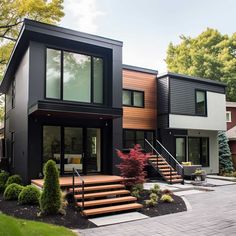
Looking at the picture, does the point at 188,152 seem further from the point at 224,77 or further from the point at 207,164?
the point at 224,77

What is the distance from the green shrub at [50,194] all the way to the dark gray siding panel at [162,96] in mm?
9181

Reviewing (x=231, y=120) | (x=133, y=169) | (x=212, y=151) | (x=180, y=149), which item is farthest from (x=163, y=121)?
(x=231, y=120)

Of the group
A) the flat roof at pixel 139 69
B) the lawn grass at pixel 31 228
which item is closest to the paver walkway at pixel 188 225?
the lawn grass at pixel 31 228

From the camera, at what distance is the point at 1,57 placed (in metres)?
19.8

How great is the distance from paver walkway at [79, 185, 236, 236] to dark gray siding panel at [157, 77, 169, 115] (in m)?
7.25

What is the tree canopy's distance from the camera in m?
17.5

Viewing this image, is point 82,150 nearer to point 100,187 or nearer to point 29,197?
point 100,187

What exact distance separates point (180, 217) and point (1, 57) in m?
17.1

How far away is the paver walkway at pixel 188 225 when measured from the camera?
6.29 m

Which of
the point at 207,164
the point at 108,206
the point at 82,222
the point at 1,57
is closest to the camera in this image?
the point at 82,222

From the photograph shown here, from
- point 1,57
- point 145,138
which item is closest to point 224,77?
point 145,138

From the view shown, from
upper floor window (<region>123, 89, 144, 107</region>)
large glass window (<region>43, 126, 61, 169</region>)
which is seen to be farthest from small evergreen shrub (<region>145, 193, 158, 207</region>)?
upper floor window (<region>123, 89, 144, 107</region>)

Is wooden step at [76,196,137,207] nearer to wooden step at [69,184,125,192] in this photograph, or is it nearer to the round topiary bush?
wooden step at [69,184,125,192]

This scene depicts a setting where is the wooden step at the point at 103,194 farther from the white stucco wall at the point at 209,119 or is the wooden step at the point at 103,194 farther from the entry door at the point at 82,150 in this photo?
the white stucco wall at the point at 209,119
